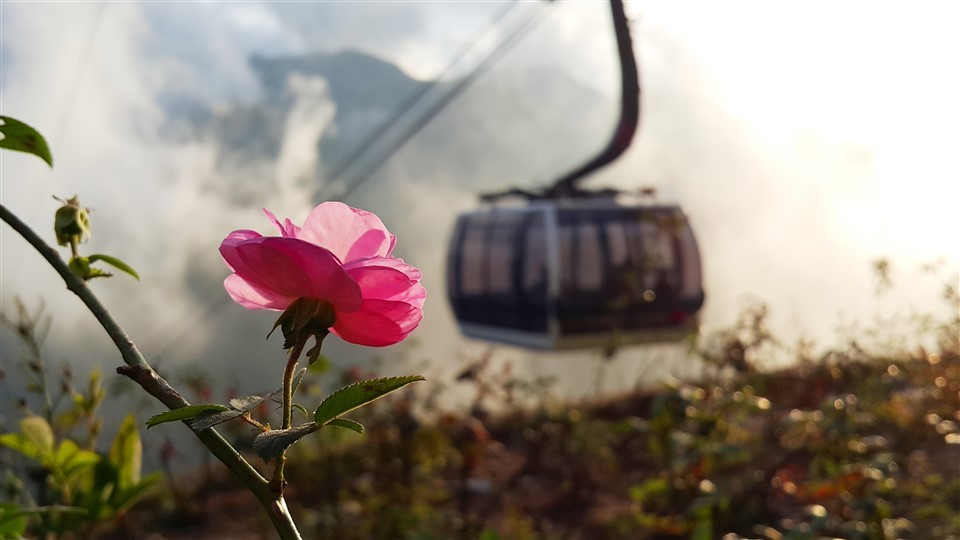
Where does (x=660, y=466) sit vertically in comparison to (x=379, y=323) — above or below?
below

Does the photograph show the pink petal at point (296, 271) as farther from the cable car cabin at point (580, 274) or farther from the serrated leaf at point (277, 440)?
the cable car cabin at point (580, 274)

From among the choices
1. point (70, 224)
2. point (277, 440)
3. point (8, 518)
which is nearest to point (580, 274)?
point (8, 518)

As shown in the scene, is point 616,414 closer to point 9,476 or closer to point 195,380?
point 195,380

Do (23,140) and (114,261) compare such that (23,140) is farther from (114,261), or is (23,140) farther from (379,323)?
(379,323)

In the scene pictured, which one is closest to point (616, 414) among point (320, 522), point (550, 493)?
point (550, 493)

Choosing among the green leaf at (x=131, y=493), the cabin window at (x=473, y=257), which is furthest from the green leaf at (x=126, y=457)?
the cabin window at (x=473, y=257)

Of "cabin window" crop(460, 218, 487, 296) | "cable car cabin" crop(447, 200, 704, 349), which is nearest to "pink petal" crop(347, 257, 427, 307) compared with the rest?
"cable car cabin" crop(447, 200, 704, 349)

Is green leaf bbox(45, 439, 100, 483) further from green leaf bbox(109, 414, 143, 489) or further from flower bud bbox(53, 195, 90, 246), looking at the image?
A: flower bud bbox(53, 195, 90, 246)
